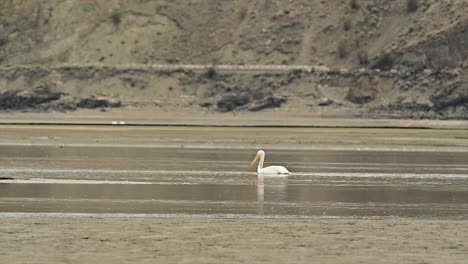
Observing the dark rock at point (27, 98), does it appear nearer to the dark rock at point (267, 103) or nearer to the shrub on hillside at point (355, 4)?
the dark rock at point (267, 103)

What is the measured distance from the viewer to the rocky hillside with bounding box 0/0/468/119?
250ft

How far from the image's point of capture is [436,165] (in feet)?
116

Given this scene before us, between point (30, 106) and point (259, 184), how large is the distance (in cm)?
5052

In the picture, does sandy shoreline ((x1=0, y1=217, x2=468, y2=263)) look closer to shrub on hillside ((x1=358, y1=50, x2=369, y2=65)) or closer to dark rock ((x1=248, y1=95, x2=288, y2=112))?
dark rock ((x1=248, y1=95, x2=288, y2=112))

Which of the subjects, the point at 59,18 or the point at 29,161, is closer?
the point at 29,161

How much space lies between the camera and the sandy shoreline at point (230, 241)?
15.9 meters

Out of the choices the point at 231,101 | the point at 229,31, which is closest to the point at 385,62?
the point at 231,101

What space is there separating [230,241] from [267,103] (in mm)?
58180

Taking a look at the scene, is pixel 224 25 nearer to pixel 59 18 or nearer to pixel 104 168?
pixel 59 18

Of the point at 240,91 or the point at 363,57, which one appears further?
the point at 363,57

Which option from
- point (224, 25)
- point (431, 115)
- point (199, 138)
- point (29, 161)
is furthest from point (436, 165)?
point (224, 25)

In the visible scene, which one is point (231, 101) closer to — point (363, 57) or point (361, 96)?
point (361, 96)

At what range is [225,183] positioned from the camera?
1102 inches

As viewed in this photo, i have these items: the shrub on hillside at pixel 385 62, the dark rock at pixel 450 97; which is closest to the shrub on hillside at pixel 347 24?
the shrub on hillside at pixel 385 62
